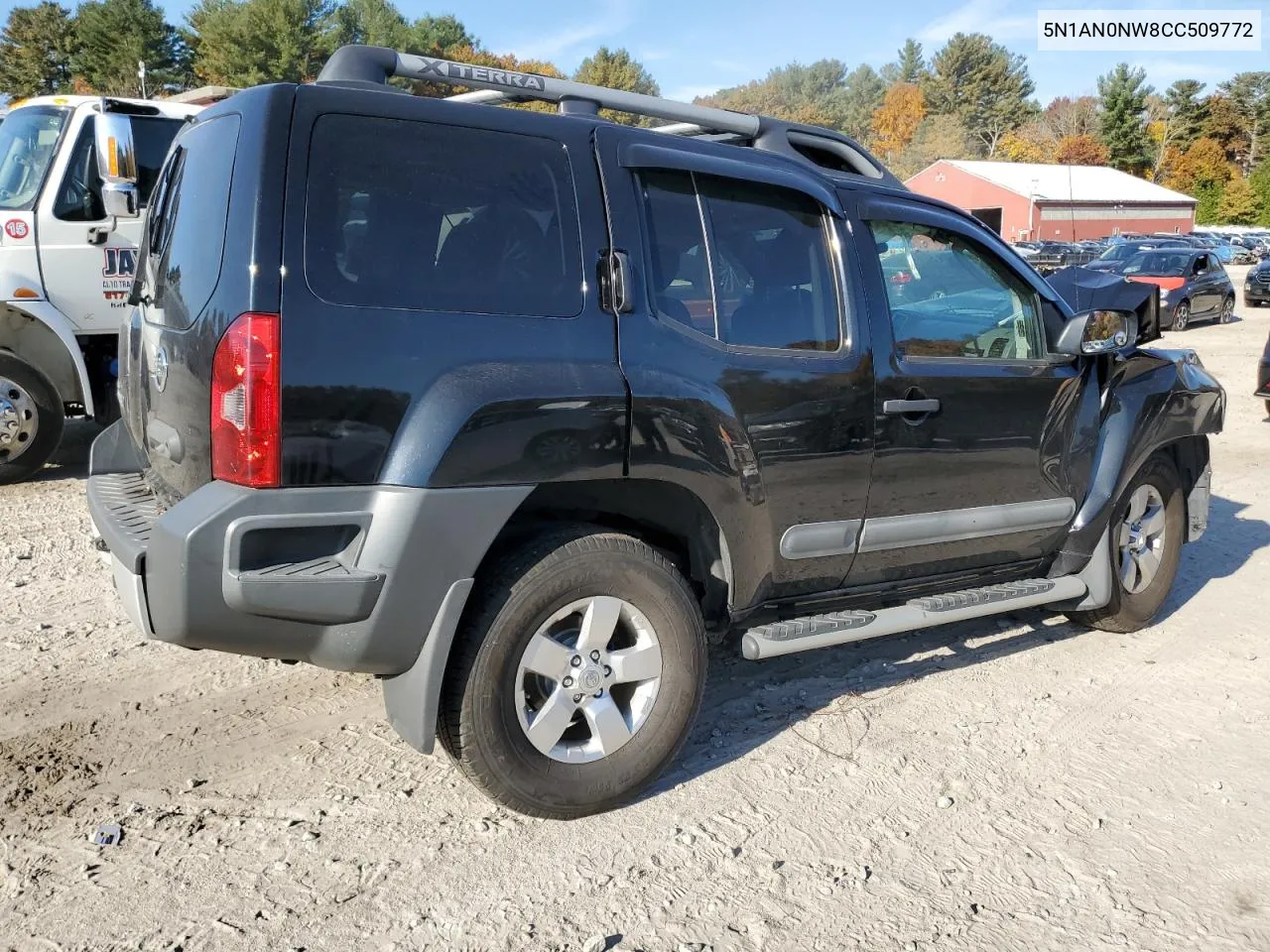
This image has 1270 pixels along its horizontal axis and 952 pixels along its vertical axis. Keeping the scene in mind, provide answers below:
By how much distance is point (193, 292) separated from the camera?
294cm

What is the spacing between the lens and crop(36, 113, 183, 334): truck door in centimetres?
702

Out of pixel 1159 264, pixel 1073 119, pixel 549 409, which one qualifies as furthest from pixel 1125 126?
pixel 549 409

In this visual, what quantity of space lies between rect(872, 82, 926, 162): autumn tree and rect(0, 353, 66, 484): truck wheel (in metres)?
111

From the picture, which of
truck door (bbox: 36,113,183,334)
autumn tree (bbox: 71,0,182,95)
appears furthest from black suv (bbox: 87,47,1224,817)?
autumn tree (bbox: 71,0,182,95)

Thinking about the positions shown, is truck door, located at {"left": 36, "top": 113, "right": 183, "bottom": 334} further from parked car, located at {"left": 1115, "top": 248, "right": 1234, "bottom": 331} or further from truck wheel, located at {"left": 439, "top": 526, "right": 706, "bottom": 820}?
parked car, located at {"left": 1115, "top": 248, "right": 1234, "bottom": 331}

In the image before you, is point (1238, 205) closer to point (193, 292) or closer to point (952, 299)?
point (952, 299)

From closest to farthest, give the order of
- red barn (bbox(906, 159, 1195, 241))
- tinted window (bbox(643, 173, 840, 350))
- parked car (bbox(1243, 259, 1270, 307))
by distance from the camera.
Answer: tinted window (bbox(643, 173, 840, 350)), parked car (bbox(1243, 259, 1270, 307)), red barn (bbox(906, 159, 1195, 241))

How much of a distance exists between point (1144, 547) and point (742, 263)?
109 inches

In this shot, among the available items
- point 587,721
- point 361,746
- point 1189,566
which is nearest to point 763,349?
point 587,721

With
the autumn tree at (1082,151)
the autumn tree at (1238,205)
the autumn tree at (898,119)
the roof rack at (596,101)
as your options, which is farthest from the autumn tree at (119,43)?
the autumn tree at (898,119)

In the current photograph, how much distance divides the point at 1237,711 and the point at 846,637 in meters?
1.74

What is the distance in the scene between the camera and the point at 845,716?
159 inches

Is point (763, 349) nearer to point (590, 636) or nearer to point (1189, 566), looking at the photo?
point (590, 636)

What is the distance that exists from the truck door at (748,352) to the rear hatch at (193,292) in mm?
1060
